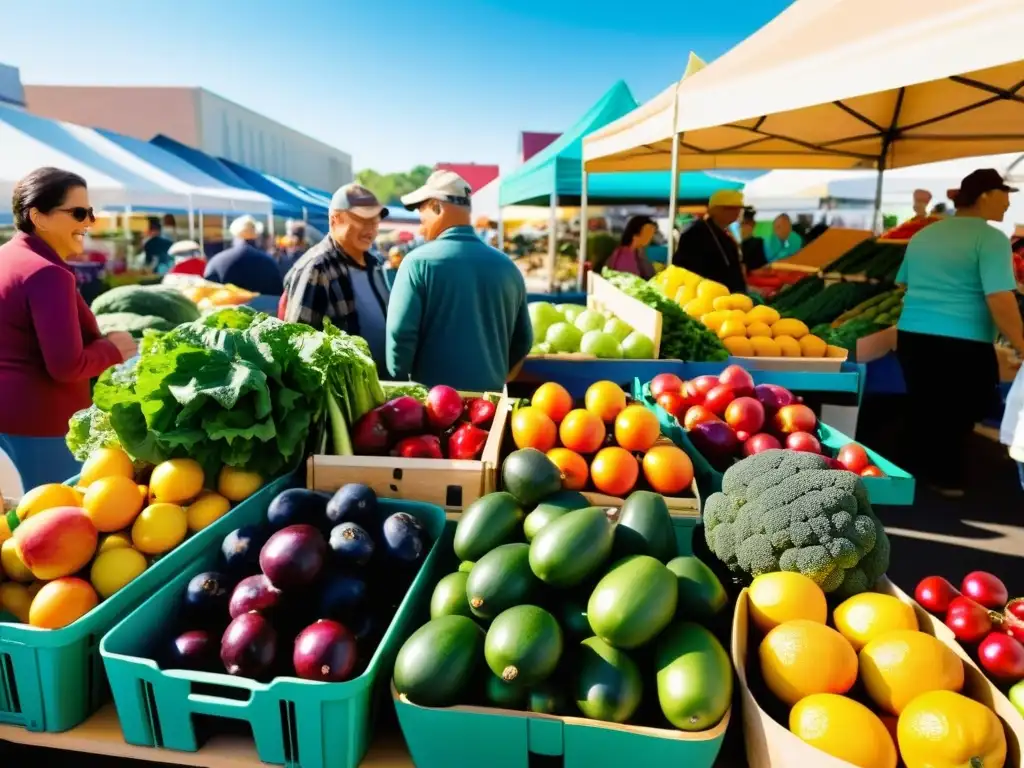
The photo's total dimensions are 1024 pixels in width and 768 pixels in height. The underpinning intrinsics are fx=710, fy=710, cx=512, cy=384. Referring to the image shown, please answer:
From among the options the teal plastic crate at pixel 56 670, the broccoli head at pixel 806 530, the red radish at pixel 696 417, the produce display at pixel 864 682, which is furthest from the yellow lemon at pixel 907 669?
the teal plastic crate at pixel 56 670

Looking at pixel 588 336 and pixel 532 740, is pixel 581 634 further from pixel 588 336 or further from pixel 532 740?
pixel 588 336

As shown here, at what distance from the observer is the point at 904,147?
24.8 ft

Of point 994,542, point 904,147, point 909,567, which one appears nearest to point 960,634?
point 909,567

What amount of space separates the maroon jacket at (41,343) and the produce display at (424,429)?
109 cm

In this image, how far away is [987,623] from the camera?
1.49m

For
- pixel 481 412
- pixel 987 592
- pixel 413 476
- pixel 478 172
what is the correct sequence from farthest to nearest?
pixel 478 172 → pixel 481 412 → pixel 413 476 → pixel 987 592

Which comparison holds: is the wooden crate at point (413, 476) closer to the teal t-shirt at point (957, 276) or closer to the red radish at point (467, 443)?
the red radish at point (467, 443)

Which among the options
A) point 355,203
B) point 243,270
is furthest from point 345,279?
point 243,270


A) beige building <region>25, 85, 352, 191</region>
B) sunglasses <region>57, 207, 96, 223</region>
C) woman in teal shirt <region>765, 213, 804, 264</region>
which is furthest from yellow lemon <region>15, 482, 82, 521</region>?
beige building <region>25, 85, 352, 191</region>

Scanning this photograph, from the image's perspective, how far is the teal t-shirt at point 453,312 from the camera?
9.88 ft

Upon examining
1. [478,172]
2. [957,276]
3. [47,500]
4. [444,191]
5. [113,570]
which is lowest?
[113,570]

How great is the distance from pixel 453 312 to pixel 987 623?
7.10 feet

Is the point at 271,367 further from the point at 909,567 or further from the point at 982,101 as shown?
the point at 982,101

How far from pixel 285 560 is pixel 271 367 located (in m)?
0.69
